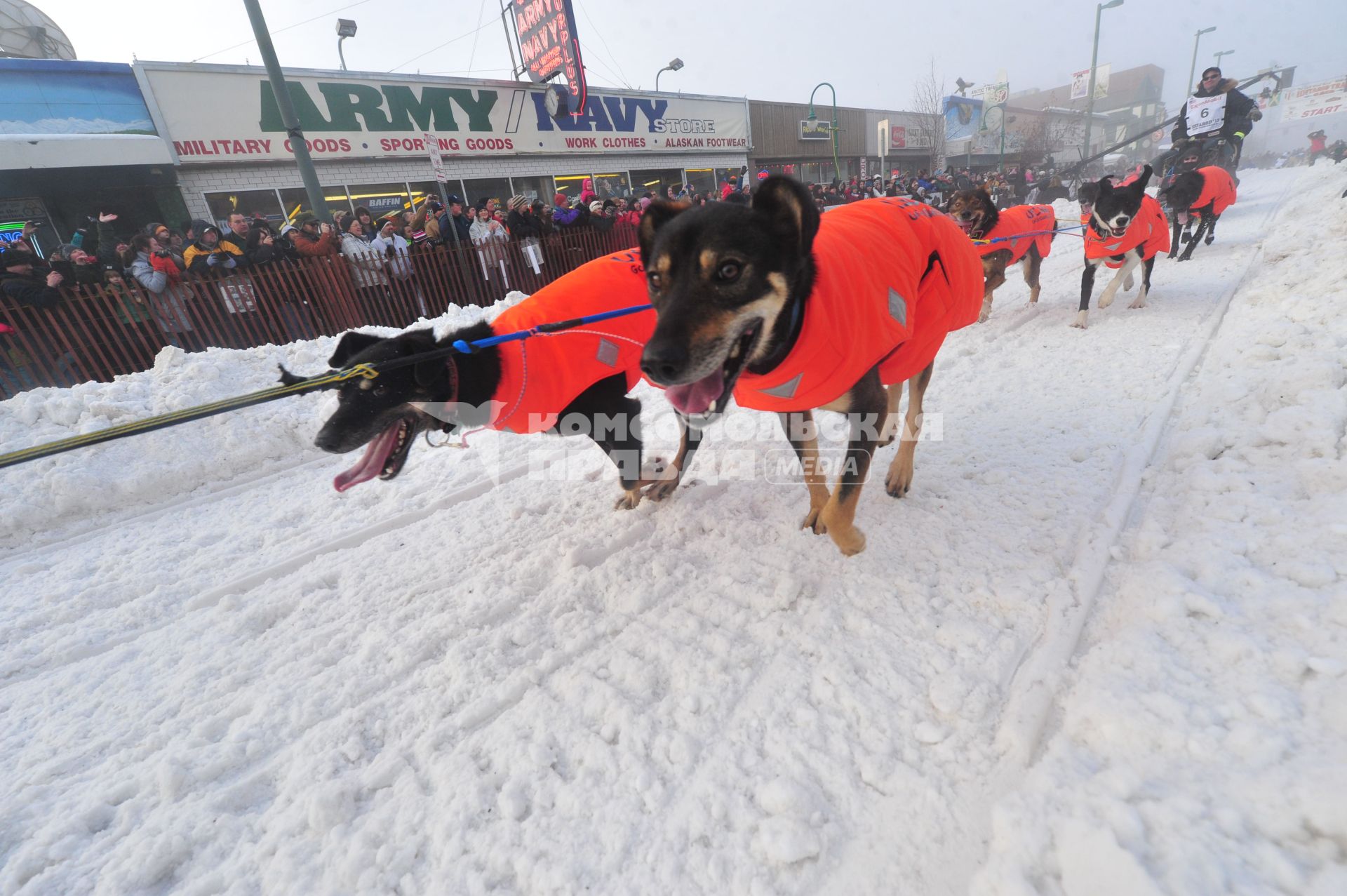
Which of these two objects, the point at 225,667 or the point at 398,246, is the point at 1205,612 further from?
the point at 398,246

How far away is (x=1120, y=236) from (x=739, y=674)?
21.1 feet

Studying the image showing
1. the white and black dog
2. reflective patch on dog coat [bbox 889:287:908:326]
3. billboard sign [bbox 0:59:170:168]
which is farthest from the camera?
billboard sign [bbox 0:59:170:168]

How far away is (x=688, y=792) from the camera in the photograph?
63.8 inches

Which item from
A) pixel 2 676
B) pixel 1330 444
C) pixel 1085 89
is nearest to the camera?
pixel 1330 444

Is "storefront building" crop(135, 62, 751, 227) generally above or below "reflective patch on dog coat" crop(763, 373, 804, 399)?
above

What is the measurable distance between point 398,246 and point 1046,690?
10.1 m

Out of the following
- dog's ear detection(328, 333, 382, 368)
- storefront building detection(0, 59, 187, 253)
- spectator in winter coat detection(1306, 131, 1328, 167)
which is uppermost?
storefront building detection(0, 59, 187, 253)

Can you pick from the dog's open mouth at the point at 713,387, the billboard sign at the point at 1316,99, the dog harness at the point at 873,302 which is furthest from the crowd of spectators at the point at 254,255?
the billboard sign at the point at 1316,99

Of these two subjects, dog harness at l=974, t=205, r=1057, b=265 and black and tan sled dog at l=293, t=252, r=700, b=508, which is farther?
dog harness at l=974, t=205, r=1057, b=265

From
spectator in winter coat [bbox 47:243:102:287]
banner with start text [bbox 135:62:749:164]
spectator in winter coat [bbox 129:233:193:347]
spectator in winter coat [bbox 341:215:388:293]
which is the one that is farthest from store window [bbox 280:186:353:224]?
spectator in winter coat [bbox 47:243:102:287]

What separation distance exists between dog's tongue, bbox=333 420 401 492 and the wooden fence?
6.75m

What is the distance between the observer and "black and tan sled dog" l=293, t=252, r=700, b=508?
2449 mm

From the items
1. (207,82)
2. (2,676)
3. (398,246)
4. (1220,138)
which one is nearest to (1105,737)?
(2,676)

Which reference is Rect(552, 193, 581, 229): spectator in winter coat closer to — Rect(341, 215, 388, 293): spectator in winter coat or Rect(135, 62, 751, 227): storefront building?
Rect(135, 62, 751, 227): storefront building
